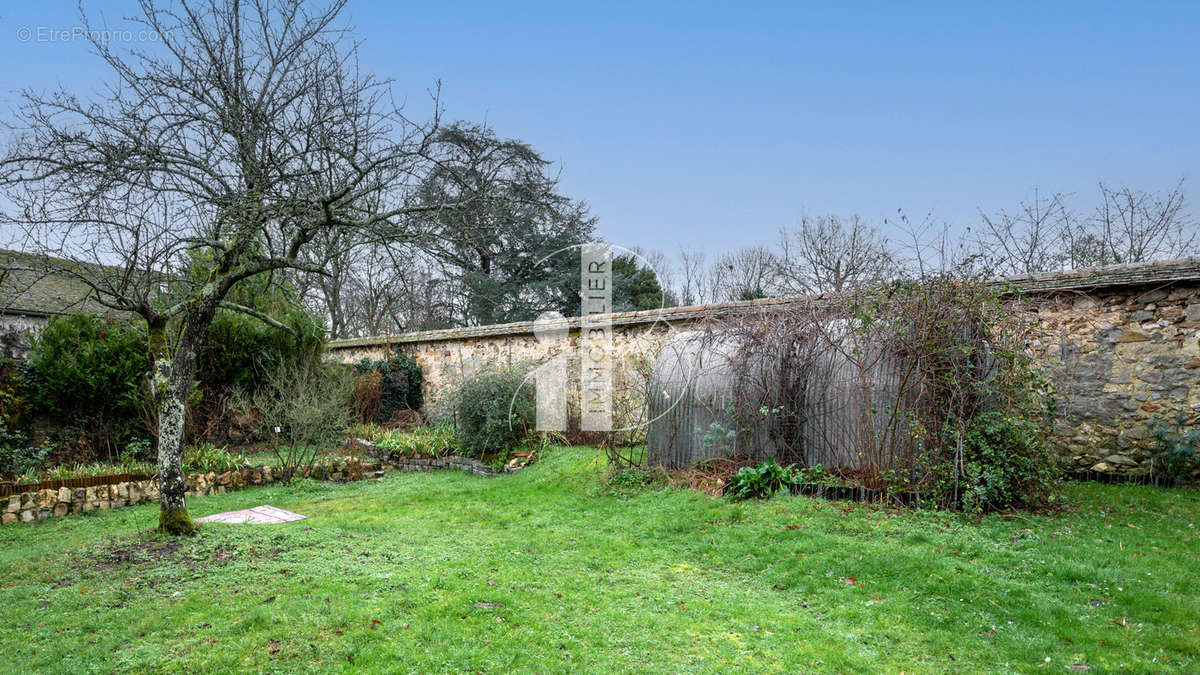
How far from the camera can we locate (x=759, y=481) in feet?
21.0

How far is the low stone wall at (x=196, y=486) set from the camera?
6820 millimetres

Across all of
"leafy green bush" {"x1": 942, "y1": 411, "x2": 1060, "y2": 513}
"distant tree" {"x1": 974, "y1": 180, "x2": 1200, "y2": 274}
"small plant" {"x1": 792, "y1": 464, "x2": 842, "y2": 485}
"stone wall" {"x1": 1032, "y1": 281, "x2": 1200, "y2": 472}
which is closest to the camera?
"leafy green bush" {"x1": 942, "y1": 411, "x2": 1060, "y2": 513}

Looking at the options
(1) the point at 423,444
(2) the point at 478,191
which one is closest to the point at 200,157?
(2) the point at 478,191

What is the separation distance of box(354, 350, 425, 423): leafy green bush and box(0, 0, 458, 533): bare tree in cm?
795

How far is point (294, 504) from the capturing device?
302 inches

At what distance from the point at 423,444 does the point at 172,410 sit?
576 cm

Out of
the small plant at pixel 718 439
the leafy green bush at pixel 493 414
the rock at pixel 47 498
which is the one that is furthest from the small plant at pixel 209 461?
the small plant at pixel 718 439

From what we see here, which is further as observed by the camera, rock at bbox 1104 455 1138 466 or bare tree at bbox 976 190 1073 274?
bare tree at bbox 976 190 1073 274

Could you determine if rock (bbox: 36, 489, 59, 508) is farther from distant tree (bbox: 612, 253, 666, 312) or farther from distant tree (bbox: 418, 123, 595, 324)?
distant tree (bbox: 612, 253, 666, 312)

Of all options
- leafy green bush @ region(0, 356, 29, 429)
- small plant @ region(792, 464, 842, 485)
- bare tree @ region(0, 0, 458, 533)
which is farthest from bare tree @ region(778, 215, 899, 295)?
leafy green bush @ region(0, 356, 29, 429)

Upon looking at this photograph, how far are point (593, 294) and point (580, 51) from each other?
687 centimetres

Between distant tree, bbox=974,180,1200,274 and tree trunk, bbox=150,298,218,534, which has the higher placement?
distant tree, bbox=974,180,1200,274

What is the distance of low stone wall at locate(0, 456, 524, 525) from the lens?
6.82 meters

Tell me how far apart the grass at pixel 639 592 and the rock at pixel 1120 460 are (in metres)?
0.73
